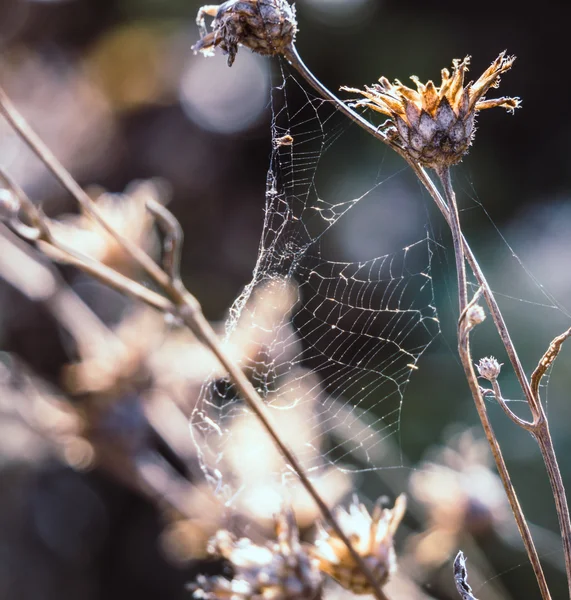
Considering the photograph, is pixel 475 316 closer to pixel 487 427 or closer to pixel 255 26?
pixel 487 427

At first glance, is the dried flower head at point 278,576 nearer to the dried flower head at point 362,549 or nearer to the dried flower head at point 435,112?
the dried flower head at point 362,549

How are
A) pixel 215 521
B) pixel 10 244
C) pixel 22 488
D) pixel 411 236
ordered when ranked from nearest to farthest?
pixel 215 521, pixel 10 244, pixel 22 488, pixel 411 236

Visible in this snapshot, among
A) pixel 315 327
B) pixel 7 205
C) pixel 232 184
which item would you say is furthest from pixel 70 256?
pixel 232 184

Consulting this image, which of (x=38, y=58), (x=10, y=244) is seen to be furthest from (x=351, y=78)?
(x=10, y=244)

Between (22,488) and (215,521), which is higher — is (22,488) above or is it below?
above

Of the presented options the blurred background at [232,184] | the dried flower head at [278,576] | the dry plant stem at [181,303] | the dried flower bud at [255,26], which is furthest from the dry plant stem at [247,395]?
the blurred background at [232,184]

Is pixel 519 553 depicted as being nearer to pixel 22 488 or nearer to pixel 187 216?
pixel 22 488

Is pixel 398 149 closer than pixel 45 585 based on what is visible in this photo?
Yes
